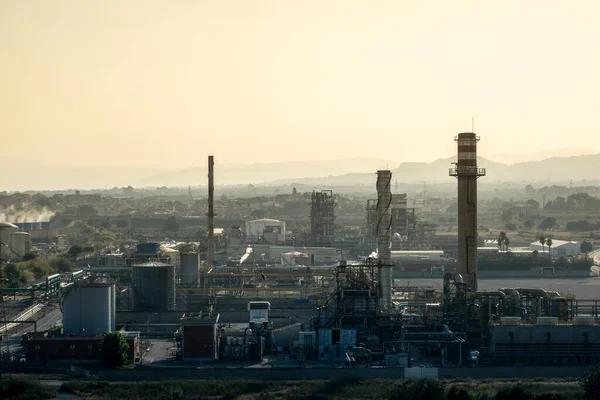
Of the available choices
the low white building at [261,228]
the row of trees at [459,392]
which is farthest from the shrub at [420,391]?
the low white building at [261,228]

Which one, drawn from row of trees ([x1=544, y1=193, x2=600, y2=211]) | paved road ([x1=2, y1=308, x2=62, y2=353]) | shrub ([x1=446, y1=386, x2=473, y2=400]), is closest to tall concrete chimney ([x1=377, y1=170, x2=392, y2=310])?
shrub ([x1=446, y1=386, x2=473, y2=400])

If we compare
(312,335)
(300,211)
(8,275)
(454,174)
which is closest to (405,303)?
(454,174)

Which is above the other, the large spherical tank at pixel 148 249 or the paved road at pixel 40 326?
the large spherical tank at pixel 148 249

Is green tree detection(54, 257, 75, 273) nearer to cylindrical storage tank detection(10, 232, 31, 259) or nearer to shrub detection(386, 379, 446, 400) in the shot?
cylindrical storage tank detection(10, 232, 31, 259)

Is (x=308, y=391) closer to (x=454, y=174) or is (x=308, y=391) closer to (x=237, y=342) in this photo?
(x=237, y=342)

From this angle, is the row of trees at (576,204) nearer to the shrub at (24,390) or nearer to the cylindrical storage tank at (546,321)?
the cylindrical storage tank at (546,321)
